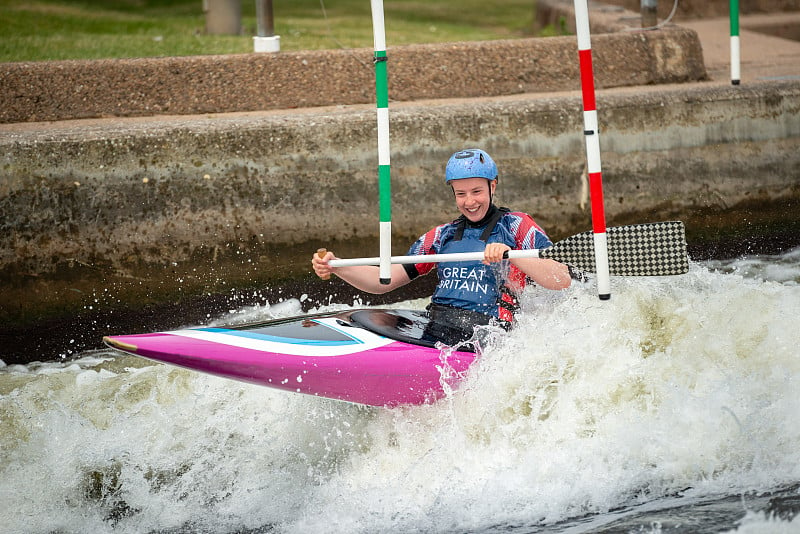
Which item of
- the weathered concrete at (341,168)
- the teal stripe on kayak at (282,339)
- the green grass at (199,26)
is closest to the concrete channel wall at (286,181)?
the weathered concrete at (341,168)

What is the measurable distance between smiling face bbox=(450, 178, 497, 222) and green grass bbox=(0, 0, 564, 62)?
348 centimetres

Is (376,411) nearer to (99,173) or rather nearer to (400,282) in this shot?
(400,282)

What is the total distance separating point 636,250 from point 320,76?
3217mm

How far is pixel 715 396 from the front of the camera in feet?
13.3

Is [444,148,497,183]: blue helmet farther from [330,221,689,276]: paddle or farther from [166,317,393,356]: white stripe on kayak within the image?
[166,317,393,356]: white stripe on kayak

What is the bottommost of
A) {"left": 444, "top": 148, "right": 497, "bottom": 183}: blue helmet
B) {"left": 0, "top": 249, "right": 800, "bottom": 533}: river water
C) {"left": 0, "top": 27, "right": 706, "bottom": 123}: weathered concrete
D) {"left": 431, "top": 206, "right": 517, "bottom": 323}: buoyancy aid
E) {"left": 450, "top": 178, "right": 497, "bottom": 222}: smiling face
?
{"left": 0, "top": 249, "right": 800, "bottom": 533}: river water

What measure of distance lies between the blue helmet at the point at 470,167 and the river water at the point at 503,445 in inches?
26.2

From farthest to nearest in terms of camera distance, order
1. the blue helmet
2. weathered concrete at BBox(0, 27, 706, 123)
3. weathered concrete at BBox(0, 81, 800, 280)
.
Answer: weathered concrete at BBox(0, 27, 706, 123)
weathered concrete at BBox(0, 81, 800, 280)
the blue helmet

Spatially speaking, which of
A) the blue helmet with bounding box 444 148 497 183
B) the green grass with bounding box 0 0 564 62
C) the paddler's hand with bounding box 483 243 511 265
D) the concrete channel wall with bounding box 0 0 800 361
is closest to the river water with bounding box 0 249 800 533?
the paddler's hand with bounding box 483 243 511 265

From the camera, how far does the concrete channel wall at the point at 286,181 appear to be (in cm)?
560

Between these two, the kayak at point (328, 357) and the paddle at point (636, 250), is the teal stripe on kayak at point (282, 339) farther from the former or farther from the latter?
the paddle at point (636, 250)

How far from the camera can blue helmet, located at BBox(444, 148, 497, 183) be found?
4.07m

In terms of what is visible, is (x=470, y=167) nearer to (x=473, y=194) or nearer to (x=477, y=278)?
(x=473, y=194)

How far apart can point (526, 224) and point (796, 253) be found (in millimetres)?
3409
